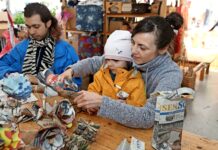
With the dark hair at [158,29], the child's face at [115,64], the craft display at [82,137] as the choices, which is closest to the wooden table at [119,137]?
the craft display at [82,137]

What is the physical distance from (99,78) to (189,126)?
1.79m

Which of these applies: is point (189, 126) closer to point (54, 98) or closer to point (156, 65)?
point (156, 65)

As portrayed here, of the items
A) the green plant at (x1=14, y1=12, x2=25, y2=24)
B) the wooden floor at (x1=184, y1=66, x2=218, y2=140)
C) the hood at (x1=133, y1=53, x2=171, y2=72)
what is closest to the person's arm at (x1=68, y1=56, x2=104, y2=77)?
the hood at (x1=133, y1=53, x2=171, y2=72)

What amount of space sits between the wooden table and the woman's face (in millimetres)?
321

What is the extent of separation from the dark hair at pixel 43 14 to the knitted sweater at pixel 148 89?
60 centimetres

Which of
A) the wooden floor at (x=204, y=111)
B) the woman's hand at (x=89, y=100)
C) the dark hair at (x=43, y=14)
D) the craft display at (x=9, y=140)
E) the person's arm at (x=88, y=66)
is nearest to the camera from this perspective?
the craft display at (x=9, y=140)

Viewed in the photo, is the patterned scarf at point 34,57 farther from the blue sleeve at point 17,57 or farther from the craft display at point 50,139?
the craft display at point 50,139

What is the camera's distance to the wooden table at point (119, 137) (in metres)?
0.83

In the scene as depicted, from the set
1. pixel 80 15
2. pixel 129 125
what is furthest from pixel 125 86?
pixel 80 15

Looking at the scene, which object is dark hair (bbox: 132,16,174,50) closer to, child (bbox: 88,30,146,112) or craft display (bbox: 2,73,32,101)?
child (bbox: 88,30,146,112)

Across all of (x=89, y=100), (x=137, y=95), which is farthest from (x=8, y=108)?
(x=137, y=95)

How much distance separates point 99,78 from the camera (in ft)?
3.95

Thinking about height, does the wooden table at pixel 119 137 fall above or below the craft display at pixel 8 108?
below

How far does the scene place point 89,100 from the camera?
37.7 inches
